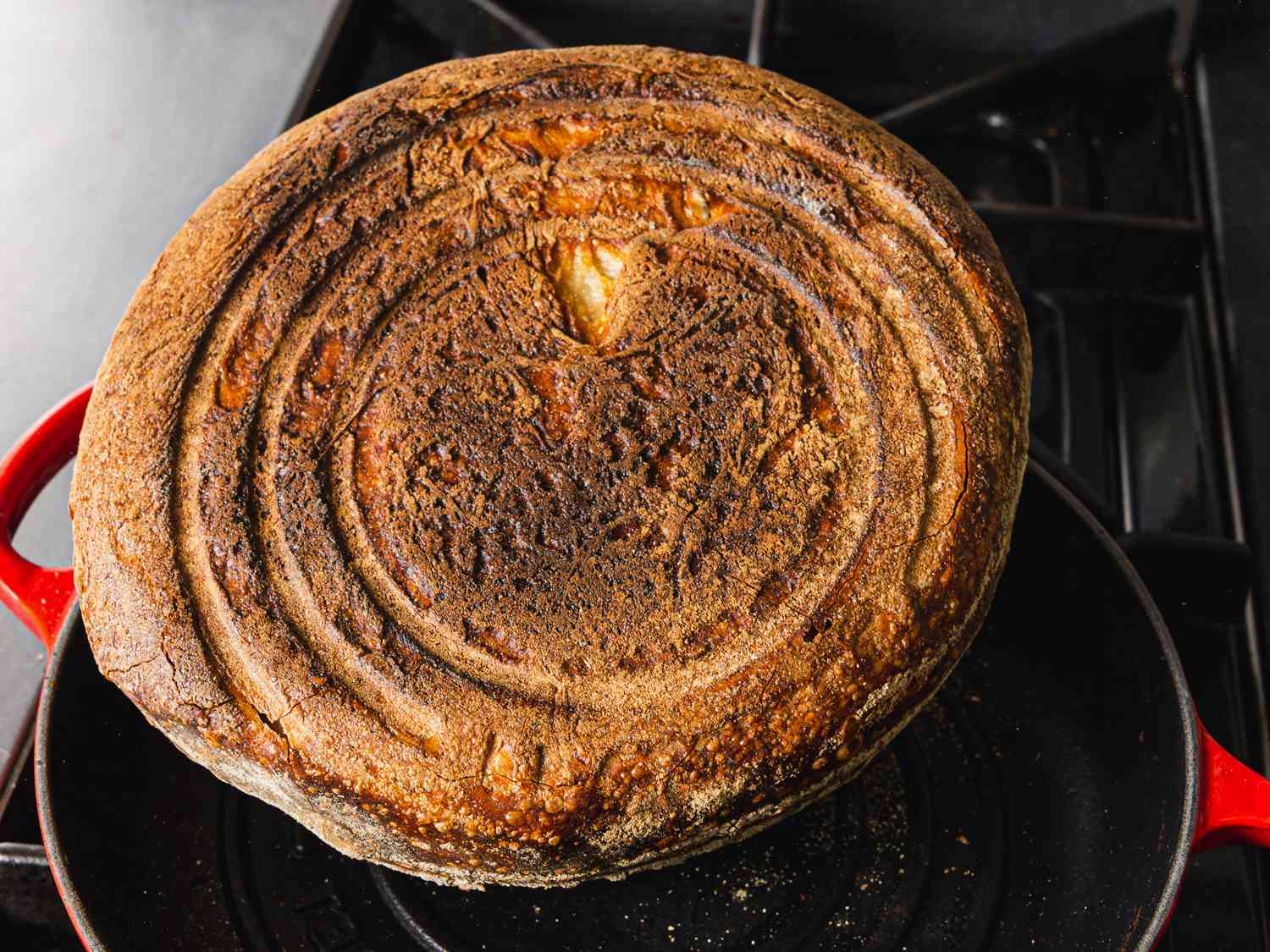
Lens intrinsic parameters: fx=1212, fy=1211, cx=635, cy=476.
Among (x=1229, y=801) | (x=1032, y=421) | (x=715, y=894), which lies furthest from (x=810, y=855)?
(x=1032, y=421)

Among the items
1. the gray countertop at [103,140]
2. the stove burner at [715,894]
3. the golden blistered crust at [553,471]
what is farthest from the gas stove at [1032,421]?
the gray countertop at [103,140]

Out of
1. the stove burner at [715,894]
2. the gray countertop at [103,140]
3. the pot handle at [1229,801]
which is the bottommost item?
the stove burner at [715,894]

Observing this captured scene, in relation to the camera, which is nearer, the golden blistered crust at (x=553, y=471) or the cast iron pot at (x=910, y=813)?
the golden blistered crust at (x=553, y=471)

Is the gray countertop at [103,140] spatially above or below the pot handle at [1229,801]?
above

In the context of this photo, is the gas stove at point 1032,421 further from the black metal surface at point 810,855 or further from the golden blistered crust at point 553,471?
the golden blistered crust at point 553,471

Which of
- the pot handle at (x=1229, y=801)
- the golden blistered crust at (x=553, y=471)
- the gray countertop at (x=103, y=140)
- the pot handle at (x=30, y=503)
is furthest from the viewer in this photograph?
the gray countertop at (x=103, y=140)

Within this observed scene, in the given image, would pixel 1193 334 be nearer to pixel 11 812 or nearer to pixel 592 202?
pixel 592 202

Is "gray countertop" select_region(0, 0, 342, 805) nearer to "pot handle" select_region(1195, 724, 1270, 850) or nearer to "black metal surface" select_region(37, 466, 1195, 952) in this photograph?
"black metal surface" select_region(37, 466, 1195, 952)

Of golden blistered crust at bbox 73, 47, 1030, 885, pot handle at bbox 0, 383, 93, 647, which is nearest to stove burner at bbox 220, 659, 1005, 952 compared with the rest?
golden blistered crust at bbox 73, 47, 1030, 885
